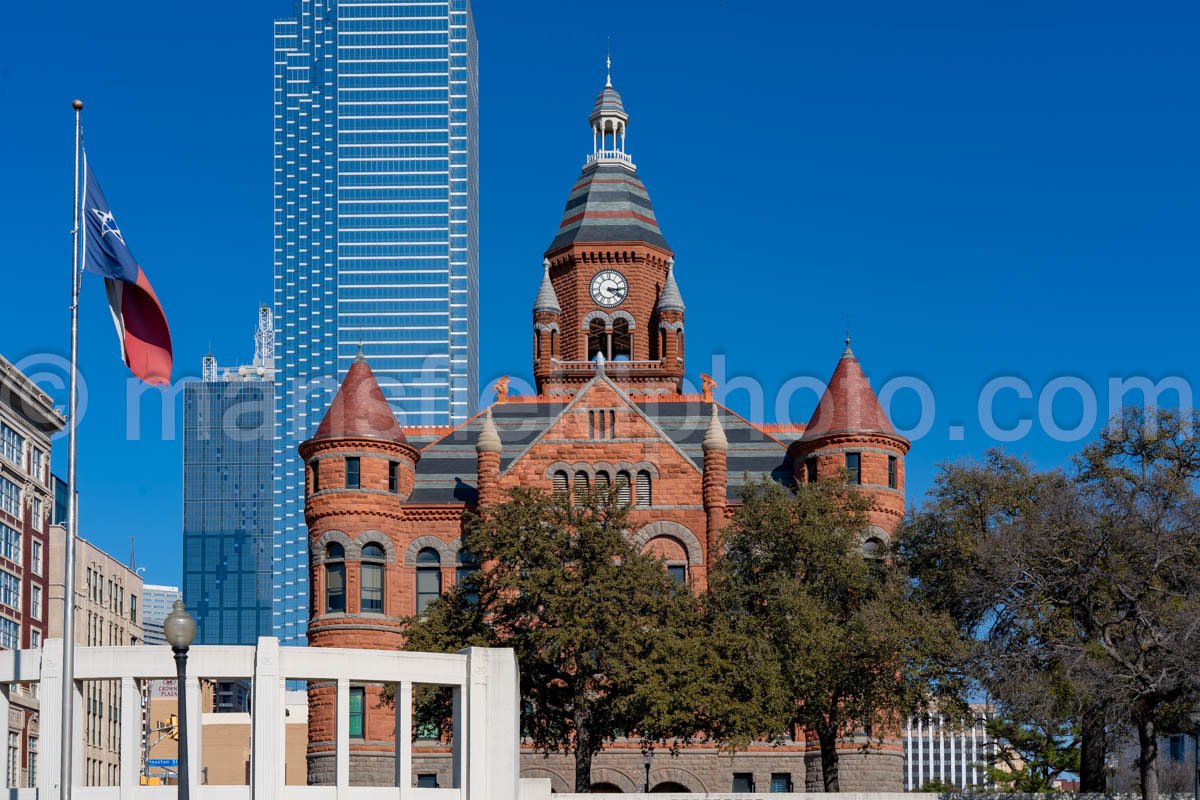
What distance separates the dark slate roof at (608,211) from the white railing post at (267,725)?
5882 cm

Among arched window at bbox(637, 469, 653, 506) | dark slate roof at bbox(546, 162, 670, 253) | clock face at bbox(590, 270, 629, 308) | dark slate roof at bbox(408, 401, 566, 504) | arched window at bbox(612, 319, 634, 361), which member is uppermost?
dark slate roof at bbox(546, 162, 670, 253)

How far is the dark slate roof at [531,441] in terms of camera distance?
85.3 metres

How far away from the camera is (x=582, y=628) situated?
2456 inches

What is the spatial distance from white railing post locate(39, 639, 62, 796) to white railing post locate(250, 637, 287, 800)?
15.5 ft

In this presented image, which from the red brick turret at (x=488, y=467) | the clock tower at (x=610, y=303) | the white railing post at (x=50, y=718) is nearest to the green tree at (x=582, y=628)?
the red brick turret at (x=488, y=467)

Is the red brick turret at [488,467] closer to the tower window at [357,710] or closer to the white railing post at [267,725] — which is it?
the tower window at [357,710]

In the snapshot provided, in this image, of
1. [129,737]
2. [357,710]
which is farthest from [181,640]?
[357,710]

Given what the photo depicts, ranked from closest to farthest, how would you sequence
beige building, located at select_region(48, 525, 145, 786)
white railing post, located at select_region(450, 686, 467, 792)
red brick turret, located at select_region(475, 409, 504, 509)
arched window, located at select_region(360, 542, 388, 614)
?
white railing post, located at select_region(450, 686, 467, 792)
arched window, located at select_region(360, 542, 388, 614)
red brick turret, located at select_region(475, 409, 504, 509)
beige building, located at select_region(48, 525, 145, 786)

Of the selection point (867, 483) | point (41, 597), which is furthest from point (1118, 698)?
point (41, 597)

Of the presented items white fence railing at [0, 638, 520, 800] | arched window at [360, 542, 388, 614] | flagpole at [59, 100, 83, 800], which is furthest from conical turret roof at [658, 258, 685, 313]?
flagpole at [59, 100, 83, 800]

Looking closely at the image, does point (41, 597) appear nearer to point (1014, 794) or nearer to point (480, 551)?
point (480, 551)

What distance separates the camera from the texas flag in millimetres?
38469

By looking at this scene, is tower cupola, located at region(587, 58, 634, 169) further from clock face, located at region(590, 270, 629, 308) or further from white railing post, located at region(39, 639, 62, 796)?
white railing post, located at region(39, 639, 62, 796)

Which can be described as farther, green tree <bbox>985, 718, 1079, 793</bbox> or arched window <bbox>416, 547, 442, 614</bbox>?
arched window <bbox>416, 547, 442, 614</bbox>
